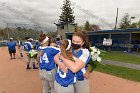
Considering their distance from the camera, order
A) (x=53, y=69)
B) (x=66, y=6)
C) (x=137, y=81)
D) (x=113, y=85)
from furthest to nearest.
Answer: (x=66, y=6), (x=137, y=81), (x=113, y=85), (x=53, y=69)

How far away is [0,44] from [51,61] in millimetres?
37681

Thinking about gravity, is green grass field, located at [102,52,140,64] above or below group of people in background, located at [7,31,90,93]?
below

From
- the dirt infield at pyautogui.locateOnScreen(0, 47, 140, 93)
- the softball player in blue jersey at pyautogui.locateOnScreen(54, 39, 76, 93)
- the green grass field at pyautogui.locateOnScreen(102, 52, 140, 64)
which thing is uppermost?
the softball player in blue jersey at pyautogui.locateOnScreen(54, 39, 76, 93)

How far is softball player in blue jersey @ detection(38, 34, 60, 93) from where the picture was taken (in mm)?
4180

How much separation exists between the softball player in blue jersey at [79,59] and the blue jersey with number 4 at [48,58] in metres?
1.01

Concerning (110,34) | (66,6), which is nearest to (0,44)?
(110,34)

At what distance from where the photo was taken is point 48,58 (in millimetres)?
4242

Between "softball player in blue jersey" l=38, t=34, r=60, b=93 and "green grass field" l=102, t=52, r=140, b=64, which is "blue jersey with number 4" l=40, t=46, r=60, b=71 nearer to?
"softball player in blue jersey" l=38, t=34, r=60, b=93

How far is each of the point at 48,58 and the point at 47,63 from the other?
0.50ft

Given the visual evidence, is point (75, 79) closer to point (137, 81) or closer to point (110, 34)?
point (137, 81)

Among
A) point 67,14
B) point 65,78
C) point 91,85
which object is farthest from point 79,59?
point 67,14

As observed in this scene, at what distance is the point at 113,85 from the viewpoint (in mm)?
7688

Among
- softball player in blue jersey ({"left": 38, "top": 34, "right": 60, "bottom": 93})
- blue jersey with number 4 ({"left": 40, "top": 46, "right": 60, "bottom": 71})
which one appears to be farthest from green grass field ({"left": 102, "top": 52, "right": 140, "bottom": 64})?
blue jersey with number 4 ({"left": 40, "top": 46, "right": 60, "bottom": 71})

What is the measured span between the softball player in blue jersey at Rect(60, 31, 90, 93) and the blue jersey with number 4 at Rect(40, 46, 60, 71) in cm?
101
